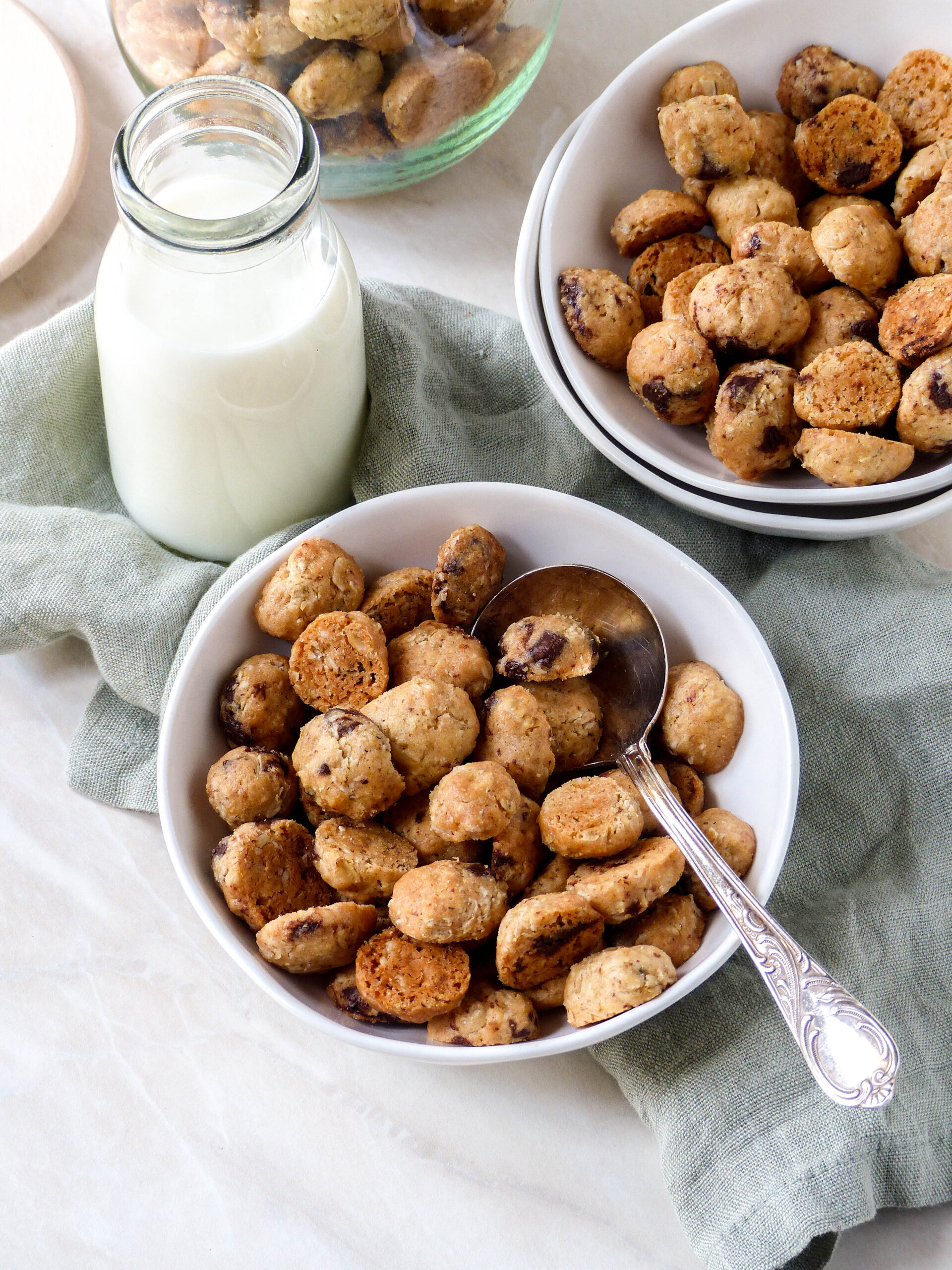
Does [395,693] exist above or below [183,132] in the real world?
below

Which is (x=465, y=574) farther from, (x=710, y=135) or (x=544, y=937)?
(x=710, y=135)

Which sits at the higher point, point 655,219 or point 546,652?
point 655,219

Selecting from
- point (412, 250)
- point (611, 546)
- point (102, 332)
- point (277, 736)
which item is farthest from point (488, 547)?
point (412, 250)

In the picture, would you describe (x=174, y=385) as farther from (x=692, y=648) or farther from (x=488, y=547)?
(x=692, y=648)

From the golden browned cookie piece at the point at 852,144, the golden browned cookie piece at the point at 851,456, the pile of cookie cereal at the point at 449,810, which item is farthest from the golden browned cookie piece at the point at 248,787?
the golden browned cookie piece at the point at 852,144

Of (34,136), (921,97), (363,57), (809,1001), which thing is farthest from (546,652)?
(34,136)
